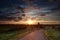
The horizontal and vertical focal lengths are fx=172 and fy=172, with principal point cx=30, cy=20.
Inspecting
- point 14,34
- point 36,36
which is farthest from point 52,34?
point 14,34

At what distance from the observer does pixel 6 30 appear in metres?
2.85

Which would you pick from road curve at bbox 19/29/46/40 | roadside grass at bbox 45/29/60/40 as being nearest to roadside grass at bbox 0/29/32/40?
road curve at bbox 19/29/46/40

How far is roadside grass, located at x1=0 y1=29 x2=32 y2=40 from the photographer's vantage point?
8.67 feet

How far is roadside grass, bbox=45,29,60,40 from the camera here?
2.63 meters

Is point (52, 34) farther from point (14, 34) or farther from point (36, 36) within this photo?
point (14, 34)

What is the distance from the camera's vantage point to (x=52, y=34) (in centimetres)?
270

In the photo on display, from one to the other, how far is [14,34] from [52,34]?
60 centimetres

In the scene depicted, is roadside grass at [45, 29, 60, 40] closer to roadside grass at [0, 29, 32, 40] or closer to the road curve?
the road curve

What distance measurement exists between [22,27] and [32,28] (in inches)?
6.7

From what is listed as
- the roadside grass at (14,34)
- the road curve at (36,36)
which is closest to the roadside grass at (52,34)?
the road curve at (36,36)

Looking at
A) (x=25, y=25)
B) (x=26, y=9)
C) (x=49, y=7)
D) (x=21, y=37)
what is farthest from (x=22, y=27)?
(x=49, y=7)

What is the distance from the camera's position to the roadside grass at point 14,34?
8.67ft

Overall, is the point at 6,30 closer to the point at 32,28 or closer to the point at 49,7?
the point at 32,28

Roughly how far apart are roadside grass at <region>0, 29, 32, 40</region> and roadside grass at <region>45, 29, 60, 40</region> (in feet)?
0.99
